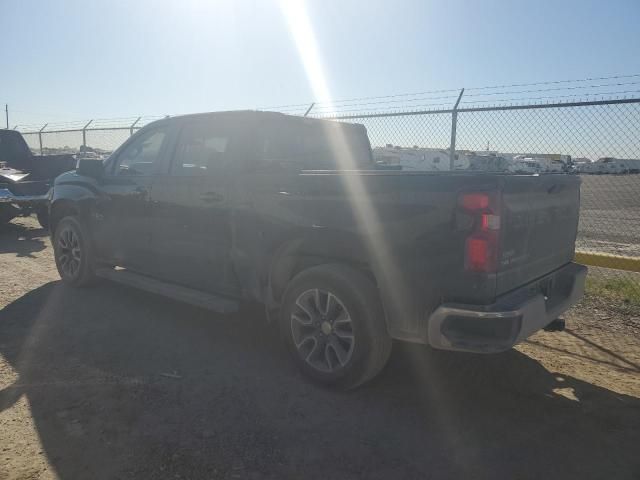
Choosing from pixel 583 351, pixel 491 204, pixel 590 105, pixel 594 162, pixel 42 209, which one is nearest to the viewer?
pixel 491 204

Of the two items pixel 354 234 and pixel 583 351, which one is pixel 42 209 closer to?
pixel 354 234

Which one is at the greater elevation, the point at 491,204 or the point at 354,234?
the point at 491,204

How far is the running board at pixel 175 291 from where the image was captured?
415cm

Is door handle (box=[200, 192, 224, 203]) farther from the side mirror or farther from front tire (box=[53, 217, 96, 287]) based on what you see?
front tire (box=[53, 217, 96, 287])

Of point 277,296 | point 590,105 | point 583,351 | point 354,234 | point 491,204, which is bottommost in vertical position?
point 583,351

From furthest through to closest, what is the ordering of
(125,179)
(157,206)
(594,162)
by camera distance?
(594,162) → (125,179) → (157,206)

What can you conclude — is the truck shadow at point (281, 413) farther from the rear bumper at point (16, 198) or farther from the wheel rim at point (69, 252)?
the rear bumper at point (16, 198)

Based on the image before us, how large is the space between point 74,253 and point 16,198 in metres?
4.87

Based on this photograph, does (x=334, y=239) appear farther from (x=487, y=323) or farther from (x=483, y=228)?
(x=487, y=323)

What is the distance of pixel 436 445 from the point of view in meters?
2.92

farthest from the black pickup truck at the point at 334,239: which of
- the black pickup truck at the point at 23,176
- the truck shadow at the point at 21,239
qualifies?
the black pickup truck at the point at 23,176

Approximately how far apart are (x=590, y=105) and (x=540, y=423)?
404cm

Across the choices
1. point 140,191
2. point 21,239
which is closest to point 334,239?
point 140,191

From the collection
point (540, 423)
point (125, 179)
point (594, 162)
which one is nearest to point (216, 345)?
point (125, 179)
